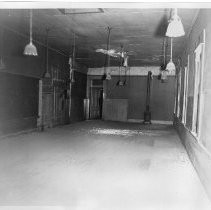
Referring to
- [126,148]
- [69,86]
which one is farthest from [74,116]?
→ [126,148]

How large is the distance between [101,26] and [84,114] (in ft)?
29.9

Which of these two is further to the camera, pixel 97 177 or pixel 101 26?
pixel 101 26

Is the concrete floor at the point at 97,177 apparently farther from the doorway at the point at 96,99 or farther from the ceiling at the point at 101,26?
the doorway at the point at 96,99

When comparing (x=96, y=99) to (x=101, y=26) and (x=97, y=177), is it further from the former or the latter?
(x=97, y=177)

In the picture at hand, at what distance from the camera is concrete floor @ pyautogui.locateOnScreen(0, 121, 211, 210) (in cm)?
359

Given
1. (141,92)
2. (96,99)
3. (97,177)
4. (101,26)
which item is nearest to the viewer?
(97,177)

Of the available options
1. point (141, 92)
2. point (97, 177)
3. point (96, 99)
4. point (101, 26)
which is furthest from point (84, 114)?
point (97, 177)

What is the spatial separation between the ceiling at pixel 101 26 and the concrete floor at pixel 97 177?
3.28 metres

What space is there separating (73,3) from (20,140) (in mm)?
6645

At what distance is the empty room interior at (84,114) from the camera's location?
391cm

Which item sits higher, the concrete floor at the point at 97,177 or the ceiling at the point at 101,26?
Result: the ceiling at the point at 101,26

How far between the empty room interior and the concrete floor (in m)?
0.02

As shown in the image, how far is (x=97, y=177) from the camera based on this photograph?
4742 millimetres

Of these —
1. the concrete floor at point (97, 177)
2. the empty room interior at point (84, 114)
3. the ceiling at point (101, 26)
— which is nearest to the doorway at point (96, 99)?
the empty room interior at point (84, 114)
